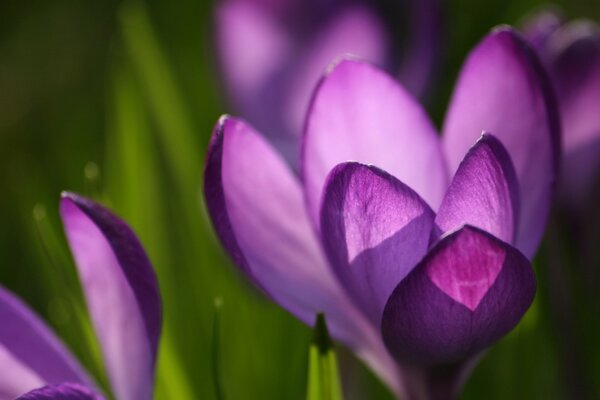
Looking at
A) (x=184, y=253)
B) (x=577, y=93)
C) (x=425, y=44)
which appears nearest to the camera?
(x=577, y=93)

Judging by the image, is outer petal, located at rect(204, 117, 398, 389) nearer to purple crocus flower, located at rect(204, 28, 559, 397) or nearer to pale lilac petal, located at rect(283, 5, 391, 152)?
purple crocus flower, located at rect(204, 28, 559, 397)

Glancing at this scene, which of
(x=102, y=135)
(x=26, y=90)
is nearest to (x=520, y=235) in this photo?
(x=102, y=135)

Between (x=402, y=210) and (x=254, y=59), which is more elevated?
(x=254, y=59)

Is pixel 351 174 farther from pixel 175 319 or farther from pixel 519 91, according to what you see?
pixel 175 319

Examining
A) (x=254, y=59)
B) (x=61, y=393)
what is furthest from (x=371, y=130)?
(x=254, y=59)

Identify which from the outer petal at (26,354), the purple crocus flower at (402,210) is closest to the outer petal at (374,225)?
the purple crocus flower at (402,210)

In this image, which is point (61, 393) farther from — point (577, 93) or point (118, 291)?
point (577, 93)

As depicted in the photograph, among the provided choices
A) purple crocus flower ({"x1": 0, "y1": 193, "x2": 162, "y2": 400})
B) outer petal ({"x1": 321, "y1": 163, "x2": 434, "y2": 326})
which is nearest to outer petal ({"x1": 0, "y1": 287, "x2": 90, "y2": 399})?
purple crocus flower ({"x1": 0, "y1": 193, "x2": 162, "y2": 400})
